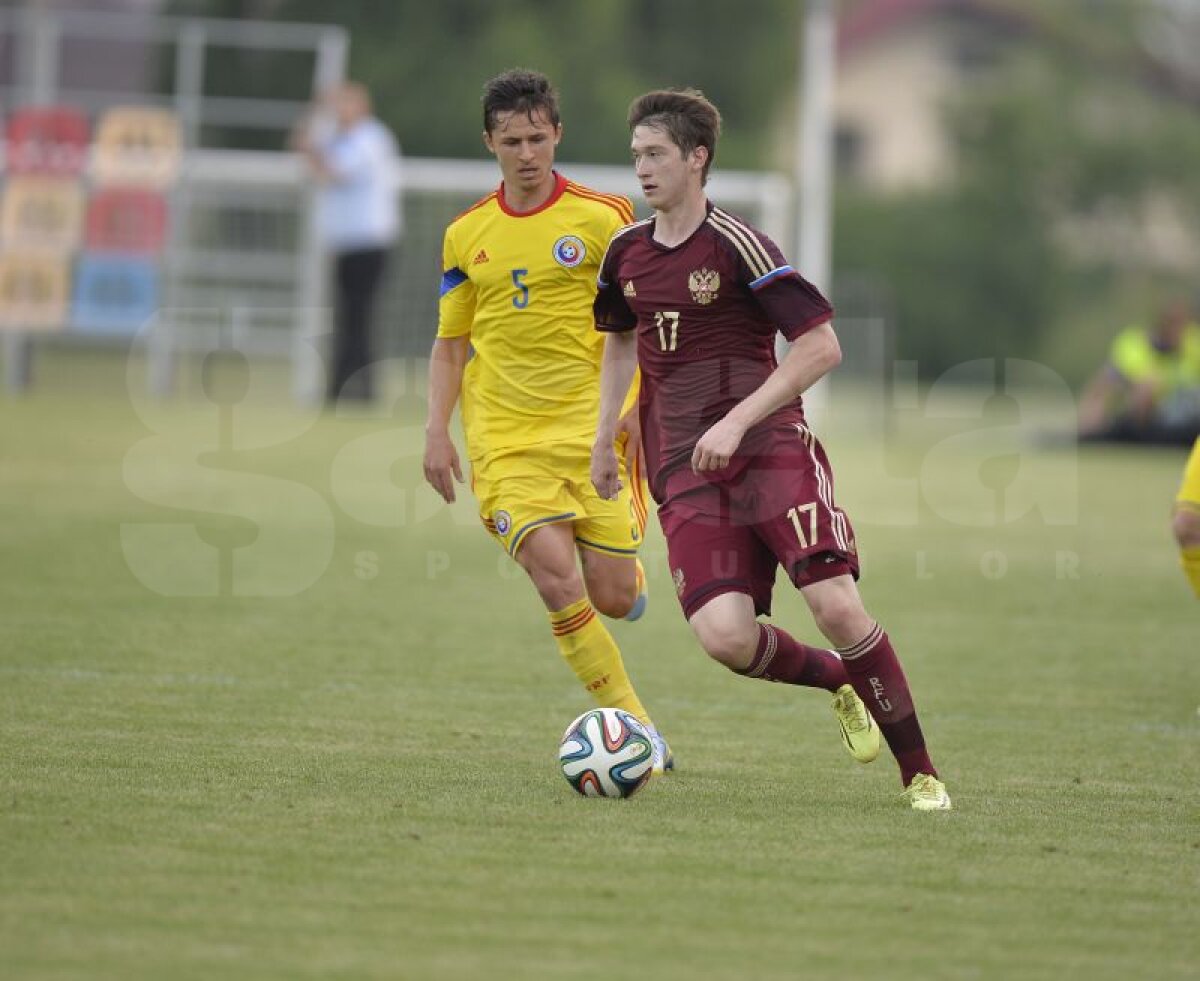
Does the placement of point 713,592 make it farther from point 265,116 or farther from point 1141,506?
point 265,116

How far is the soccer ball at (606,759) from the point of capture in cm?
540

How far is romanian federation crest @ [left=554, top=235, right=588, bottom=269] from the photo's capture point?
20.1 feet

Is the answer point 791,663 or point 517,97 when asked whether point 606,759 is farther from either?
point 517,97

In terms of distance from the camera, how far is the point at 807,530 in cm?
534

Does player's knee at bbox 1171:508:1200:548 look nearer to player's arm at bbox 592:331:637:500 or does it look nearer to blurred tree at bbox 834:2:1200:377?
player's arm at bbox 592:331:637:500

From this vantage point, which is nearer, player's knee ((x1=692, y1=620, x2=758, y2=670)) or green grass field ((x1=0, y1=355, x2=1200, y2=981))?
green grass field ((x1=0, y1=355, x2=1200, y2=981))

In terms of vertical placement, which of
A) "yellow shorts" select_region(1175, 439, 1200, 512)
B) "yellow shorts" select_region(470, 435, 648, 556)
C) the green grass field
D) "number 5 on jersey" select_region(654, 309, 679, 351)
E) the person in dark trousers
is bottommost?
the green grass field

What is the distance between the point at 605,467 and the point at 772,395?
718mm

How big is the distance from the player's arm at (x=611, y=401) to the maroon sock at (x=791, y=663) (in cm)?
63

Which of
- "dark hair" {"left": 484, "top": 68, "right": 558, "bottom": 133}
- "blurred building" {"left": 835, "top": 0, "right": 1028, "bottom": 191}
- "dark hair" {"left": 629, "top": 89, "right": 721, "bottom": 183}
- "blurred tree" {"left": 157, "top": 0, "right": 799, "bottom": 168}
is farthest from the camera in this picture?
"blurred building" {"left": 835, "top": 0, "right": 1028, "bottom": 191}

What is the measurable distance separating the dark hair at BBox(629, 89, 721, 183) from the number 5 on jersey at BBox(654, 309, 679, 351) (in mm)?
390

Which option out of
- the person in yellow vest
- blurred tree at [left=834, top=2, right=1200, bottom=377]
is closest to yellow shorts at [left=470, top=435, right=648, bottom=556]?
the person in yellow vest

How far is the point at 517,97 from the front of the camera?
5.93m

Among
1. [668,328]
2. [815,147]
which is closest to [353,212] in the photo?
[815,147]
